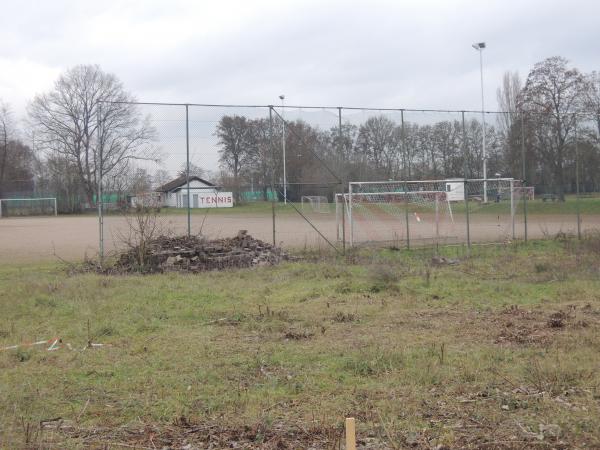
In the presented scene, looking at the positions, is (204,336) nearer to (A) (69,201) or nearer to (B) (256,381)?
(B) (256,381)

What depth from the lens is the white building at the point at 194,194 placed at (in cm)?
1367

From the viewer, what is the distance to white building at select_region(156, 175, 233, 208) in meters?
13.7

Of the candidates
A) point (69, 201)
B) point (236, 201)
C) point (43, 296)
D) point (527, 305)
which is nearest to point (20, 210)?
point (69, 201)

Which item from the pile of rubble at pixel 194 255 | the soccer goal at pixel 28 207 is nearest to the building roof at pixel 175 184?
the pile of rubble at pixel 194 255

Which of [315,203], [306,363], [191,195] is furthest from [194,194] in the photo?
[306,363]

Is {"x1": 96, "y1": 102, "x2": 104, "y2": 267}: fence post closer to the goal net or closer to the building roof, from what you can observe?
the building roof

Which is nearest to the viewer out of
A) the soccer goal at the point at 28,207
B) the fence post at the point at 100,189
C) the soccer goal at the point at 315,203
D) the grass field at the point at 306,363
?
the grass field at the point at 306,363

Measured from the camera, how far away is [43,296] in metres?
9.18

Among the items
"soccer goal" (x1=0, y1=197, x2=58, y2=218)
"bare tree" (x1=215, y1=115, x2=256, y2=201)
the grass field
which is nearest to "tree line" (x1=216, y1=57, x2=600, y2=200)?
"bare tree" (x1=215, y1=115, x2=256, y2=201)

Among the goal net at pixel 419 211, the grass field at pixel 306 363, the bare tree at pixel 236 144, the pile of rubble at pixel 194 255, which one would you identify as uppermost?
the bare tree at pixel 236 144

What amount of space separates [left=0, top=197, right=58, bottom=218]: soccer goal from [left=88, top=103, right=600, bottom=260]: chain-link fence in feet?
147

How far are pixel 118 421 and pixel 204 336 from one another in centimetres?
259

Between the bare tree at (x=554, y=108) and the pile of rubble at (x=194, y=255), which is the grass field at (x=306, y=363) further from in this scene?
the bare tree at (x=554, y=108)

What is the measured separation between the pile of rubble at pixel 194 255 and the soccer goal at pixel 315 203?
6.08 ft
